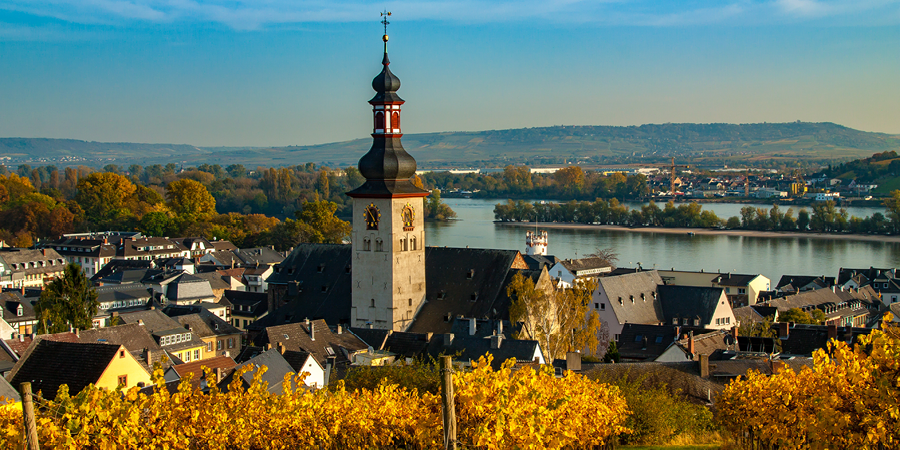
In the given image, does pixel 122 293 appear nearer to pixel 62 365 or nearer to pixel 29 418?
pixel 62 365

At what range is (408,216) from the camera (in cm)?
3253

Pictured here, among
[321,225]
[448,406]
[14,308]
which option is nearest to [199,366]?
[448,406]

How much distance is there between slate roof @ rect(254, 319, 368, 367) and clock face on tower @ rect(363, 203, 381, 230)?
3.88 metres

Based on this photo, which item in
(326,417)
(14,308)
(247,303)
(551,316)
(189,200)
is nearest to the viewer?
(326,417)

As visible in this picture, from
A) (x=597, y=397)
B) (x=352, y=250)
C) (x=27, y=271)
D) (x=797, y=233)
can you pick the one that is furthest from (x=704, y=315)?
(x=797, y=233)

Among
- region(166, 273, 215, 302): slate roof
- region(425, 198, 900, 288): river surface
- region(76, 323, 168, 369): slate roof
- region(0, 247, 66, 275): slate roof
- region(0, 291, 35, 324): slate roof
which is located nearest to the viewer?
region(76, 323, 168, 369): slate roof

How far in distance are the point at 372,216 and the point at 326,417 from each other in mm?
19129

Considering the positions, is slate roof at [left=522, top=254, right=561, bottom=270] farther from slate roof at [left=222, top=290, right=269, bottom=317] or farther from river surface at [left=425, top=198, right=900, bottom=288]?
slate roof at [left=222, top=290, right=269, bottom=317]

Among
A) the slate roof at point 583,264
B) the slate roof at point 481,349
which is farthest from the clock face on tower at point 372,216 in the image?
the slate roof at point 583,264

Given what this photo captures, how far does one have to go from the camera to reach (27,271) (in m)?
65.7

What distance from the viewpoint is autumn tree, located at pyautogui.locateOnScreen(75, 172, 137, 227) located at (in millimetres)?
100375

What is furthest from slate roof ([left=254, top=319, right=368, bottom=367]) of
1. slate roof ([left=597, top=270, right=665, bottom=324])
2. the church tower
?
slate roof ([left=597, top=270, right=665, bottom=324])

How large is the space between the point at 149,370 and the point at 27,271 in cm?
4569

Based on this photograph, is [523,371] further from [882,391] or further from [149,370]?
[149,370]
